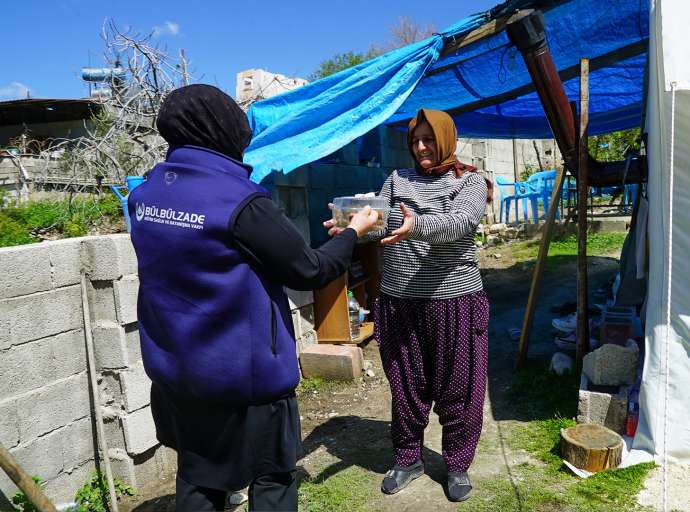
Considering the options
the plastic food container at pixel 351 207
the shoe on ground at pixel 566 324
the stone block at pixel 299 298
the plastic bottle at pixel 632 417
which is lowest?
the plastic bottle at pixel 632 417

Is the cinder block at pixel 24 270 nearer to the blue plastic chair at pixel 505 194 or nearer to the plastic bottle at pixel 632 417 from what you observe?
the plastic bottle at pixel 632 417

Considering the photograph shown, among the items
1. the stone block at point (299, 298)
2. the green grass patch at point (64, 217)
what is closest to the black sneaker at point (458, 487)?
the stone block at point (299, 298)

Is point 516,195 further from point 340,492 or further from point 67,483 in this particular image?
point 67,483

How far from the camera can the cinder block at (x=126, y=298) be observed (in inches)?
115

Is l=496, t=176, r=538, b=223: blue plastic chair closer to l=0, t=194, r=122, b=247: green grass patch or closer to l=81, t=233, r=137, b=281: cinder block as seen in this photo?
l=0, t=194, r=122, b=247: green grass patch

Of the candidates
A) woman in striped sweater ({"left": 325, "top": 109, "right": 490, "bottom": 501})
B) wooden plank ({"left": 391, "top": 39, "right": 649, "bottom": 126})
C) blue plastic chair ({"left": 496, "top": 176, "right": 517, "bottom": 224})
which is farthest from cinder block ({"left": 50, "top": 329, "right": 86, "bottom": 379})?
blue plastic chair ({"left": 496, "top": 176, "right": 517, "bottom": 224})

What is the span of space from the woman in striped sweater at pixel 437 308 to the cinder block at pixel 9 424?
5.94ft

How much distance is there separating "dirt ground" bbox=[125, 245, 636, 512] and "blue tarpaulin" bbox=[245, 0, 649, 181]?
1.82m

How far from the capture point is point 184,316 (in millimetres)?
1557

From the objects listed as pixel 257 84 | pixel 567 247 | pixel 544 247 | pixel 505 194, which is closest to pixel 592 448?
pixel 544 247

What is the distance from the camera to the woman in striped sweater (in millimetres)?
2588

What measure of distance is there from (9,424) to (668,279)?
322cm

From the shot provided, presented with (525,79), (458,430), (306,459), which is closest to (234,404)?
(458,430)

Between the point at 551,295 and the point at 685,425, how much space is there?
437 cm
